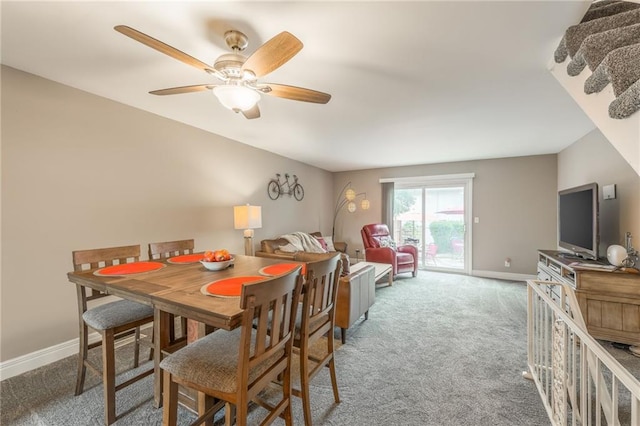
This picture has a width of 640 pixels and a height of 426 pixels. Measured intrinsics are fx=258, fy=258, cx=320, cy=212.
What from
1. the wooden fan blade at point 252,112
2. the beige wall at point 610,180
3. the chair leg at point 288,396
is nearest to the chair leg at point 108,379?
the chair leg at point 288,396

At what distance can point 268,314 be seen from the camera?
116cm

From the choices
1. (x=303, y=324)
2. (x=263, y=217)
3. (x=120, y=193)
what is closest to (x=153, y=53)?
(x=120, y=193)

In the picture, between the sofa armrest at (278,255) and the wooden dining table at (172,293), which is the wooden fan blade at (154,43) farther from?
the sofa armrest at (278,255)

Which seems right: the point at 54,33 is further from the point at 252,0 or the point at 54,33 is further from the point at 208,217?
the point at 208,217

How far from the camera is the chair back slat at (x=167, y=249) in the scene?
2221 mm

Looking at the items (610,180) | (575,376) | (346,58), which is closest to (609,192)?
(610,180)

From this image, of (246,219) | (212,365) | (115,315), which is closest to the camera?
(212,365)

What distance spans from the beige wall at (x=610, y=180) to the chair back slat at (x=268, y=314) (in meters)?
3.42

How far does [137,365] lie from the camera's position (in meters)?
2.02

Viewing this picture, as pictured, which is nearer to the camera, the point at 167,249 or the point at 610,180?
the point at 167,249

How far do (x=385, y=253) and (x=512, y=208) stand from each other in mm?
2554

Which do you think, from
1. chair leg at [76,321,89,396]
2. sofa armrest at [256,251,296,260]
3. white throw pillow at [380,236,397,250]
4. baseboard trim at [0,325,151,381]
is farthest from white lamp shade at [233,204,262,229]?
white throw pillow at [380,236,397,250]

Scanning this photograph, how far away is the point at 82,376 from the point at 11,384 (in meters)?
0.63

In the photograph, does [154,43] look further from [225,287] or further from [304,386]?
[304,386]
